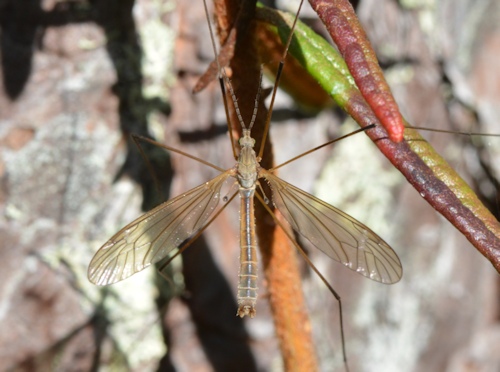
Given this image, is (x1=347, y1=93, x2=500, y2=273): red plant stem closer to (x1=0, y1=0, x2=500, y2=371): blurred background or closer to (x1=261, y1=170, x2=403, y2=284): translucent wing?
(x1=261, y1=170, x2=403, y2=284): translucent wing

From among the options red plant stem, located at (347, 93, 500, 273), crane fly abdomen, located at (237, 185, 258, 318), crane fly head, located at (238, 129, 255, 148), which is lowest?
red plant stem, located at (347, 93, 500, 273)

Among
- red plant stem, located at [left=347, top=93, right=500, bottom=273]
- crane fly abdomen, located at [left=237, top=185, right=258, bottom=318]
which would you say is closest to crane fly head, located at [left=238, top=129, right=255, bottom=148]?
crane fly abdomen, located at [left=237, top=185, right=258, bottom=318]

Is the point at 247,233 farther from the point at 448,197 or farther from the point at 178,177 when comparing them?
the point at 448,197

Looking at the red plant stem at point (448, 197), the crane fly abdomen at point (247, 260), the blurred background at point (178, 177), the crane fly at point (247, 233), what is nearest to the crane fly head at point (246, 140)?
the crane fly at point (247, 233)

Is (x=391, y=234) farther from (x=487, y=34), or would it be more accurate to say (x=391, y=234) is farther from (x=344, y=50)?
(x=344, y=50)

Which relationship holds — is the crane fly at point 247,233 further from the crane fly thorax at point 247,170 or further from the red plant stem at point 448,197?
the red plant stem at point 448,197

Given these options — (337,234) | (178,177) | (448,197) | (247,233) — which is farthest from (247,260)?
(448,197)
